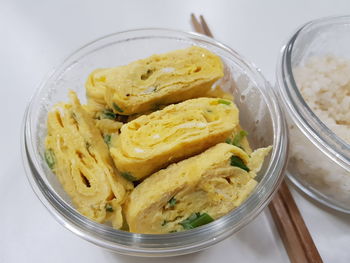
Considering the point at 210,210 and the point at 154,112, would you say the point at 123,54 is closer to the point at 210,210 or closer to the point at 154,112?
the point at 154,112

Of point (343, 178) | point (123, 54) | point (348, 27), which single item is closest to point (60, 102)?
point (123, 54)

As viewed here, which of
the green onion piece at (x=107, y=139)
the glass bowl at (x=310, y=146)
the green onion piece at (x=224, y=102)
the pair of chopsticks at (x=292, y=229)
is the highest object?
the green onion piece at (x=107, y=139)

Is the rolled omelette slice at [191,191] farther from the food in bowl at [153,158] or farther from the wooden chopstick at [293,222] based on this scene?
the wooden chopstick at [293,222]

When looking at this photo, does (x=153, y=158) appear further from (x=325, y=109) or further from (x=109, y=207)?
(x=325, y=109)

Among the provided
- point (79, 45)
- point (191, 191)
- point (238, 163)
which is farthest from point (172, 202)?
point (79, 45)

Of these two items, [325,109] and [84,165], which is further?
[325,109]

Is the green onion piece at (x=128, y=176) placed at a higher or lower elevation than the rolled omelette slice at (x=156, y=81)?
lower

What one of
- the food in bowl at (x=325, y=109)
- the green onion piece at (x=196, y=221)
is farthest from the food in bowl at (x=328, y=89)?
the green onion piece at (x=196, y=221)

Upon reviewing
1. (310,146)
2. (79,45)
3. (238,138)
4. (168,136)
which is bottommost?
(310,146)
